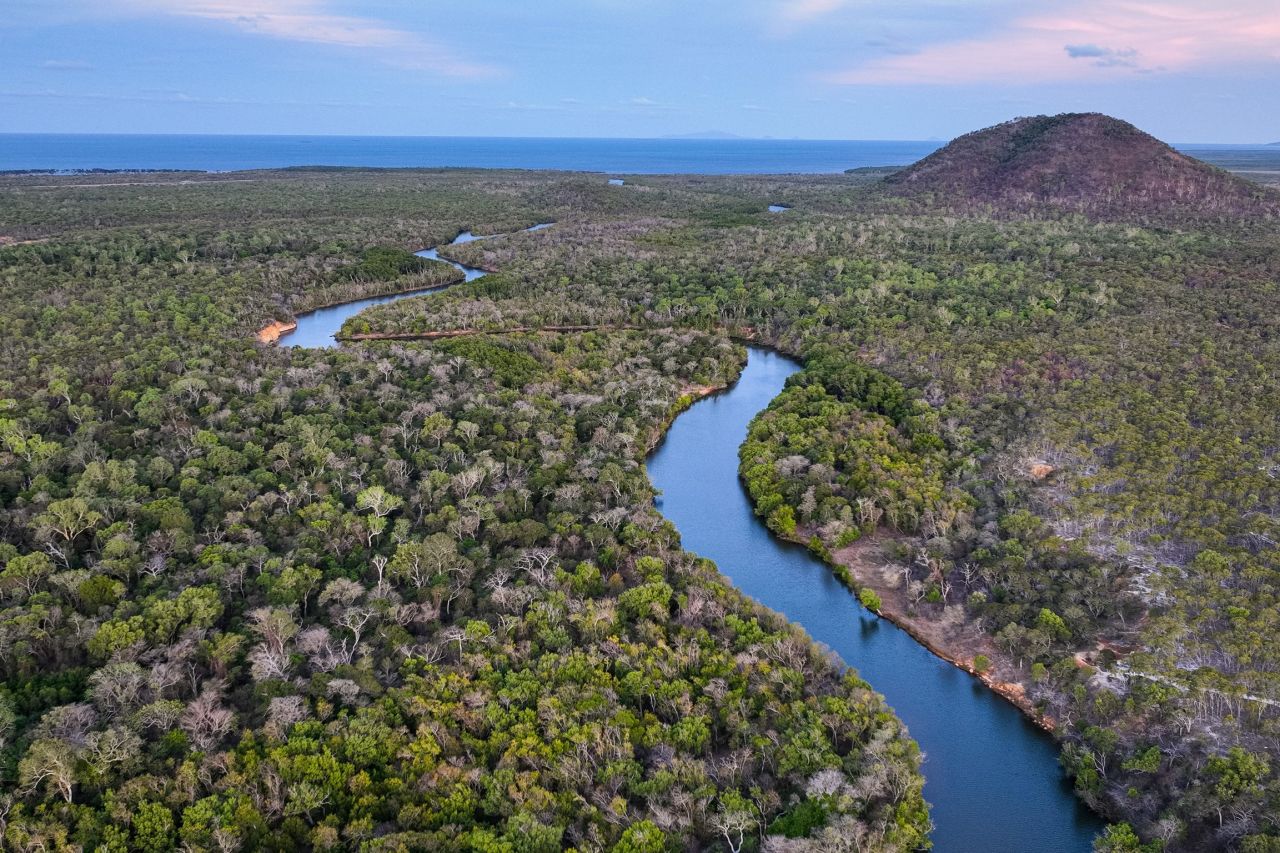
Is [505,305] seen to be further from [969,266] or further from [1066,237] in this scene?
[1066,237]

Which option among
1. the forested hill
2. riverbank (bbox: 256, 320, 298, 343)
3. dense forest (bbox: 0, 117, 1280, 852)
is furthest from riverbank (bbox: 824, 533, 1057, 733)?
the forested hill

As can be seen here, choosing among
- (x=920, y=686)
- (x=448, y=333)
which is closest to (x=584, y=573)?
(x=920, y=686)

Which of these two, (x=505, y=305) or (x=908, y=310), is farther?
(x=505, y=305)

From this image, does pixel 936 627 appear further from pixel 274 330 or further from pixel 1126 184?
pixel 1126 184

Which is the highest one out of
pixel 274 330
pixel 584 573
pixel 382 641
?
pixel 274 330

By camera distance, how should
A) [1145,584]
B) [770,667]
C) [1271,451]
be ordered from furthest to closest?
1. [1271,451]
2. [1145,584]
3. [770,667]

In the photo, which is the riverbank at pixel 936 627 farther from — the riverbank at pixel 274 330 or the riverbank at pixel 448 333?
the riverbank at pixel 274 330

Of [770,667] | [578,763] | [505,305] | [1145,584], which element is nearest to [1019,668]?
[1145,584]

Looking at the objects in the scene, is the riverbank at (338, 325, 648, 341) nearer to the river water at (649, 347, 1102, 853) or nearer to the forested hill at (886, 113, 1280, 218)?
the river water at (649, 347, 1102, 853)
